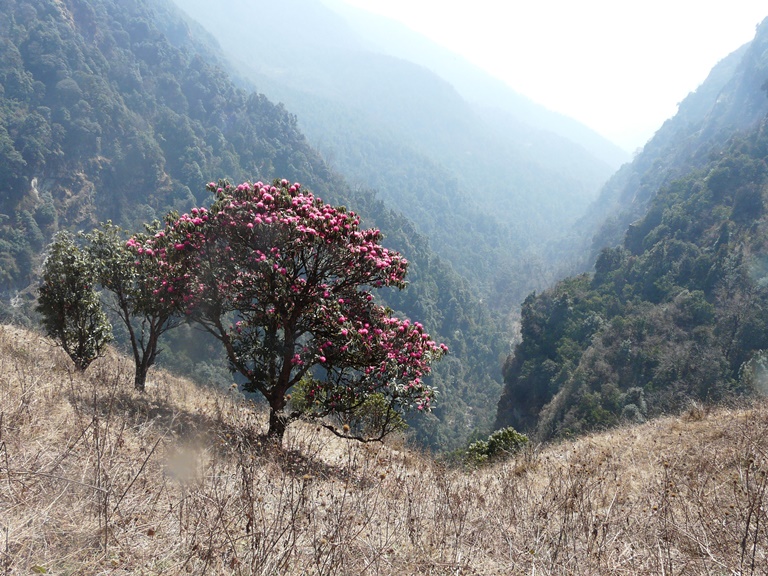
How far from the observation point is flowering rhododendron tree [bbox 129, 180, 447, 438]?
605 centimetres

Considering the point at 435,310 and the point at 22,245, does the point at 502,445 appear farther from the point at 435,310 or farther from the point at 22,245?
the point at 435,310

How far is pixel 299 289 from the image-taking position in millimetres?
6191

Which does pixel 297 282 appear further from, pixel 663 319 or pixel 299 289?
pixel 663 319

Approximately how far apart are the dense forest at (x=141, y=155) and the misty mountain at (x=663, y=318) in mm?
19398

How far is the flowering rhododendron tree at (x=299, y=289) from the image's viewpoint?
6.05 metres

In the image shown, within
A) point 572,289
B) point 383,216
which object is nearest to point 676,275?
point 572,289

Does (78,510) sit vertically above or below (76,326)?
above

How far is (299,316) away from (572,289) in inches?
2315

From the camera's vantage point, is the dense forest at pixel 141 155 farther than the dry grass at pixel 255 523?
Yes

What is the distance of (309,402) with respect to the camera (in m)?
6.82

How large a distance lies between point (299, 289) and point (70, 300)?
552 cm

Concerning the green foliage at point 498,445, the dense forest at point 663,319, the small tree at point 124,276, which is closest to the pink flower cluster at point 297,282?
the small tree at point 124,276

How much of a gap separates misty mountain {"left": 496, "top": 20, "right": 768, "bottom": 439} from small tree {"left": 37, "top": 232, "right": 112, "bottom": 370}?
2345 cm

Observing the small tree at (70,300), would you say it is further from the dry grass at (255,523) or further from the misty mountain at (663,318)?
the misty mountain at (663,318)
